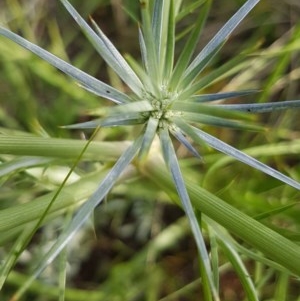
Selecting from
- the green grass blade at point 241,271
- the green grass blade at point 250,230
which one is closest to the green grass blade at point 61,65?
the green grass blade at point 250,230

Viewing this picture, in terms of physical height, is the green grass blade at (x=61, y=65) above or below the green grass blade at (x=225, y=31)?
below

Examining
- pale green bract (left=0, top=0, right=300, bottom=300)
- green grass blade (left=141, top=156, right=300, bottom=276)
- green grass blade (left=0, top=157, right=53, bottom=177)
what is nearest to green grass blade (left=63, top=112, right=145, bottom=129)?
pale green bract (left=0, top=0, right=300, bottom=300)

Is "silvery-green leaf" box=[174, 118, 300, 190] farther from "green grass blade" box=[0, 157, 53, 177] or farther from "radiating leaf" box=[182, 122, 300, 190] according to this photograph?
"green grass blade" box=[0, 157, 53, 177]

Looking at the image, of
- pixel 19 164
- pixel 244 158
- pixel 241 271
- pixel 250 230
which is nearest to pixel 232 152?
pixel 244 158

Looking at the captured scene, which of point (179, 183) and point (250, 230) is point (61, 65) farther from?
point (250, 230)

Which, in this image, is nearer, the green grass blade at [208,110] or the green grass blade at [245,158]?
the green grass blade at [208,110]

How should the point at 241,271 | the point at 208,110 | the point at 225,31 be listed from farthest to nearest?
1. the point at 241,271
2. the point at 225,31
3. the point at 208,110

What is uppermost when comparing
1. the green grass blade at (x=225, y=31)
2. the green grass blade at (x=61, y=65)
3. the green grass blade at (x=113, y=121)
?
the green grass blade at (x=225, y=31)

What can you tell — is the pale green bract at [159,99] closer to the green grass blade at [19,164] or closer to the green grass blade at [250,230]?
the green grass blade at [250,230]

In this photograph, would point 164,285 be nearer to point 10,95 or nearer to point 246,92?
point 10,95
